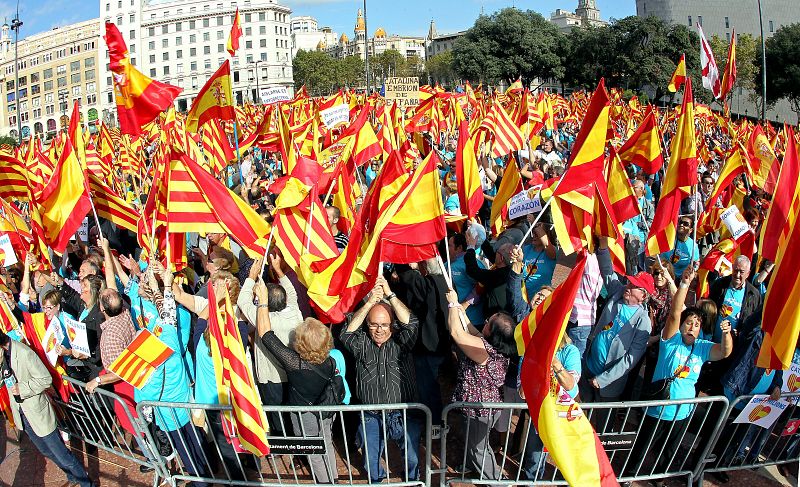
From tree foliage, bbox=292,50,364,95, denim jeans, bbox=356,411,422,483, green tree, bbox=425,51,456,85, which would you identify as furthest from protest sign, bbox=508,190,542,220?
green tree, bbox=425,51,456,85

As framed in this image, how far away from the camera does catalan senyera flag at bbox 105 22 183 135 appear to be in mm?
8316

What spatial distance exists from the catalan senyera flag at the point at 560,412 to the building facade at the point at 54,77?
4725 inches

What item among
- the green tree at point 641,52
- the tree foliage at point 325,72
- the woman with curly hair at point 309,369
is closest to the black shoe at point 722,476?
the woman with curly hair at point 309,369

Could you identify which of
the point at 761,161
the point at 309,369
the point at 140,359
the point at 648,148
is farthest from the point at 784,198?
the point at 761,161

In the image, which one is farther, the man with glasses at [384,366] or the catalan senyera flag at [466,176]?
the catalan senyera flag at [466,176]

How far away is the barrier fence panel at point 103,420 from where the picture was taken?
5.18 m

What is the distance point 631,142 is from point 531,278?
4.06 m

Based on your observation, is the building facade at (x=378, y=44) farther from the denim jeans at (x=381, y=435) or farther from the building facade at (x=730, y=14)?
the denim jeans at (x=381, y=435)

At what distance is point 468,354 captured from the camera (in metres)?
4.98

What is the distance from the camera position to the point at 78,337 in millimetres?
5863

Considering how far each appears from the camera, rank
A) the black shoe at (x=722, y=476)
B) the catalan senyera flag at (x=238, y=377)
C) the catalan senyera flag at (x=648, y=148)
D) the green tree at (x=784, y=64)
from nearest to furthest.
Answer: the catalan senyera flag at (x=238, y=377) < the black shoe at (x=722, y=476) < the catalan senyera flag at (x=648, y=148) < the green tree at (x=784, y=64)

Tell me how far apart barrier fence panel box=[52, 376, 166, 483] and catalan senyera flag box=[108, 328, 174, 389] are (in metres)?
0.17

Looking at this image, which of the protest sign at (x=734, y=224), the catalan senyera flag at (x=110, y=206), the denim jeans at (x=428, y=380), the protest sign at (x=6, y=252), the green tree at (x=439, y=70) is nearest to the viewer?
the denim jeans at (x=428, y=380)

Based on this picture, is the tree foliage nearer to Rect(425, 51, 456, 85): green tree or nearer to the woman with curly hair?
Rect(425, 51, 456, 85): green tree
